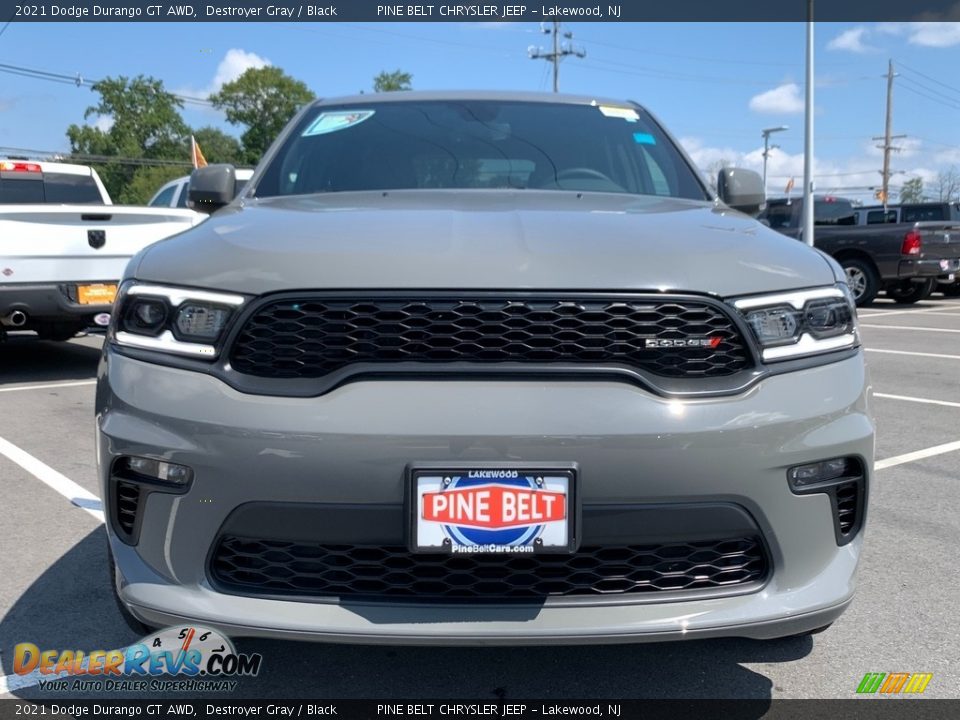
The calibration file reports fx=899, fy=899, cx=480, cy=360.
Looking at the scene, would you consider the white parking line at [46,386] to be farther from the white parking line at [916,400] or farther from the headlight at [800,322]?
the headlight at [800,322]

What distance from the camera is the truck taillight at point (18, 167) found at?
9.07 meters

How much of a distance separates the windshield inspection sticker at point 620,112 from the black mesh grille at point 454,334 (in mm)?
1907

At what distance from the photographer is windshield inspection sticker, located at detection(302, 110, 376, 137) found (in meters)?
3.49

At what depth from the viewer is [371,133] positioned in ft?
11.3

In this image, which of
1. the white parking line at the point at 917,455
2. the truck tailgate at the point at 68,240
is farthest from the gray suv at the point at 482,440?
the truck tailgate at the point at 68,240

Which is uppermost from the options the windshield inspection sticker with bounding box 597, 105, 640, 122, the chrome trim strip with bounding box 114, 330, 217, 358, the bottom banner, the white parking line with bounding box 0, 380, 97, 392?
the windshield inspection sticker with bounding box 597, 105, 640, 122

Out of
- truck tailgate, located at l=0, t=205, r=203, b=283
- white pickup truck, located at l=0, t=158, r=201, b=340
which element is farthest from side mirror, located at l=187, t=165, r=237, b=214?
truck tailgate, located at l=0, t=205, r=203, b=283

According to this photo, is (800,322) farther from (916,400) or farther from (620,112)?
(916,400)

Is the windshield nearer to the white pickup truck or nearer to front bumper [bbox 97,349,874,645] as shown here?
front bumper [bbox 97,349,874,645]

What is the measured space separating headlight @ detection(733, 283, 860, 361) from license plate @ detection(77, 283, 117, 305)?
19.7 ft

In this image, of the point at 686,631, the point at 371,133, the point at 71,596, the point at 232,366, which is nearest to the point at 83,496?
the point at 71,596

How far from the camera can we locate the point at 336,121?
3.53m

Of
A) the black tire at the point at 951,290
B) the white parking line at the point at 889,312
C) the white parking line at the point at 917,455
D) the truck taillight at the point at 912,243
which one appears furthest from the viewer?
the black tire at the point at 951,290

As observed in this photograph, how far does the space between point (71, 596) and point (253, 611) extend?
1392mm
